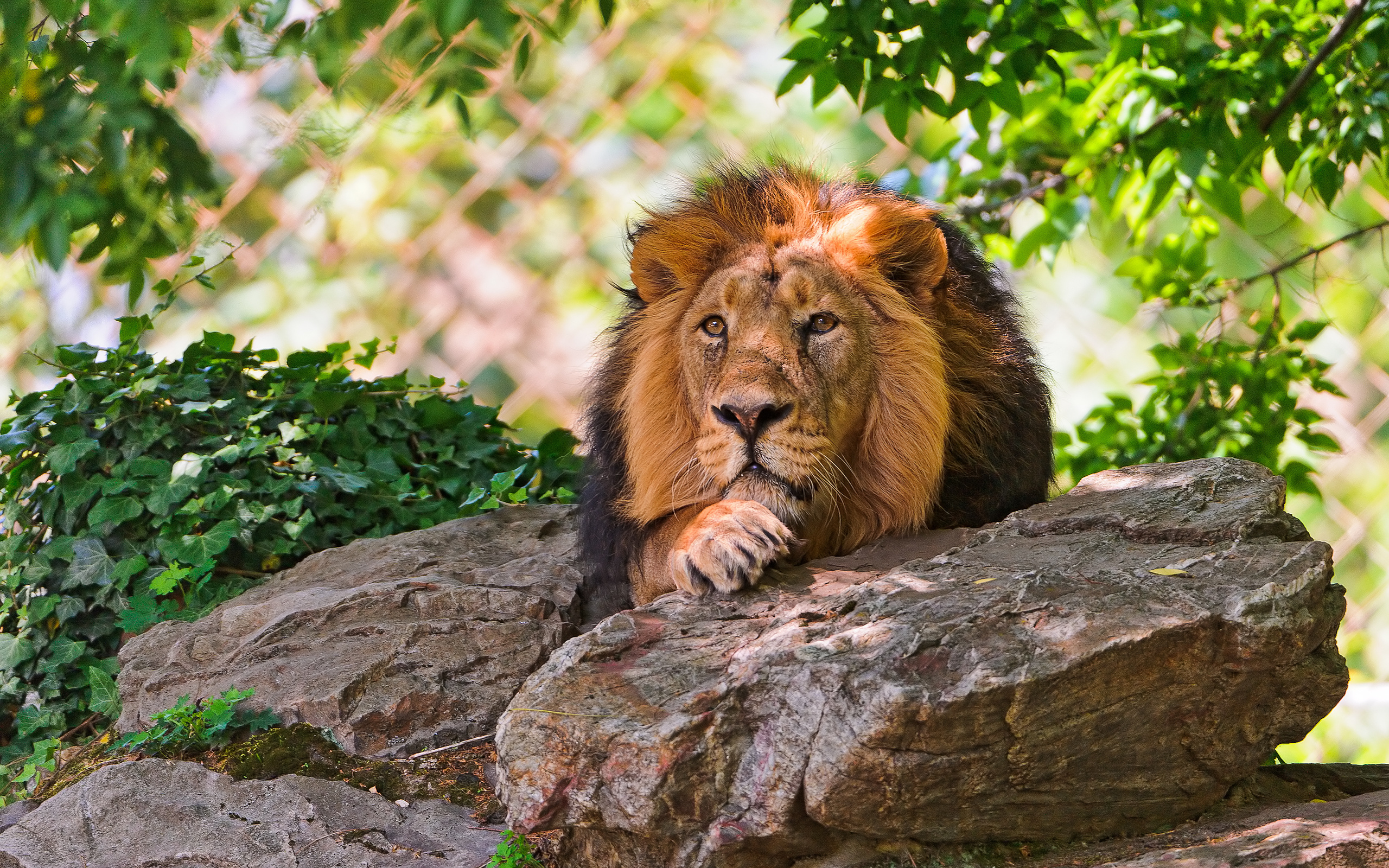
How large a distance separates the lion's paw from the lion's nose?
0.59ft

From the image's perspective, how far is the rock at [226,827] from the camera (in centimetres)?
270

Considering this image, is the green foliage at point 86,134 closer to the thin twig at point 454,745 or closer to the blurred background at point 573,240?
the thin twig at point 454,745

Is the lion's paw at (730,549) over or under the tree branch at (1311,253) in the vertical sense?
under

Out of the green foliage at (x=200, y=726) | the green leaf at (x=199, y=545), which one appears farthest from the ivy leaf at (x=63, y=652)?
the green foliage at (x=200, y=726)

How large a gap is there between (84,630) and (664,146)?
4.47 m

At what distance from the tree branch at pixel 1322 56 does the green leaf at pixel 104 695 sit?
4.60m

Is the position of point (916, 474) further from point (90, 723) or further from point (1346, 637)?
point (1346, 637)

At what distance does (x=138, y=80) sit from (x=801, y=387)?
1680 mm

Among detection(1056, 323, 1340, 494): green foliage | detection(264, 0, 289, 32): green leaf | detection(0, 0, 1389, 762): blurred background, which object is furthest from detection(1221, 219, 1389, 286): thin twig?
detection(264, 0, 289, 32): green leaf

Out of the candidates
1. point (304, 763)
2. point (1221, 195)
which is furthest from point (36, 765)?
point (1221, 195)

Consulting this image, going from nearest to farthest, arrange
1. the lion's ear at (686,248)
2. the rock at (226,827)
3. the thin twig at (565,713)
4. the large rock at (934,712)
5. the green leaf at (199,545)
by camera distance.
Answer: the large rock at (934,712)
the thin twig at (565,713)
the rock at (226,827)
the lion's ear at (686,248)
the green leaf at (199,545)

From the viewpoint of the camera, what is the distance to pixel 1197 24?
5.14 meters

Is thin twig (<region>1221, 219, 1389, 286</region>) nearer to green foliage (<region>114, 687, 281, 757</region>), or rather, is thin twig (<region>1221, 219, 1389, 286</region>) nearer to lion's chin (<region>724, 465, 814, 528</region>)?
lion's chin (<region>724, 465, 814, 528</region>)

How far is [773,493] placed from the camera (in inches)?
124
